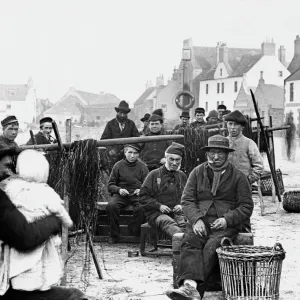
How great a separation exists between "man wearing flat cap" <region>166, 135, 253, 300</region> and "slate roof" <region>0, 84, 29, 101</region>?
88.5m

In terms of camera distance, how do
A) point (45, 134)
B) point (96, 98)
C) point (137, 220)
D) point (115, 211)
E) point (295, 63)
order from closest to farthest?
1. point (137, 220)
2. point (115, 211)
3. point (45, 134)
4. point (295, 63)
5. point (96, 98)

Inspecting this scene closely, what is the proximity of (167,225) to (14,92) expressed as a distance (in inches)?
3501

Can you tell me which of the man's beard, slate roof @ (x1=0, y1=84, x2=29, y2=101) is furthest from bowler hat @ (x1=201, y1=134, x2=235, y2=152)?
slate roof @ (x1=0, y1=84, x2=29, y2=101)

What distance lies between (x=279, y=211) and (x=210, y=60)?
3350 inches

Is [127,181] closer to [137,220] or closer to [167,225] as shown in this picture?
[137,220]

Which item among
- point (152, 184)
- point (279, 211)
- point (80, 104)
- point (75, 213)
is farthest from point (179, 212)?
point (80, 104)

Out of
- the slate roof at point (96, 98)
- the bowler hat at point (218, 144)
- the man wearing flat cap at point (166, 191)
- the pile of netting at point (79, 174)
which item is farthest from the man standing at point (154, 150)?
the slate roof at point (96, 98)

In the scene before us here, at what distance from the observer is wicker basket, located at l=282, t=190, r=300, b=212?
15.7 metres

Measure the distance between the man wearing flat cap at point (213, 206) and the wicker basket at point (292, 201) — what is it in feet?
25.7

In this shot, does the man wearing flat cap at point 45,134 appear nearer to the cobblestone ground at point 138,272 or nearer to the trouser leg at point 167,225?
the cobblestone ground at point 138,272

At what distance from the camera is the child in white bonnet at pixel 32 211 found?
4789 millimetres

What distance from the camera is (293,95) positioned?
67.2m

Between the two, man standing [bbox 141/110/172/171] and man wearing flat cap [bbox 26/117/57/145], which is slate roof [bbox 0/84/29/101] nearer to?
man standing [bbox 141/110/172/171]

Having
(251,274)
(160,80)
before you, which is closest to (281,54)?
(160,80)
